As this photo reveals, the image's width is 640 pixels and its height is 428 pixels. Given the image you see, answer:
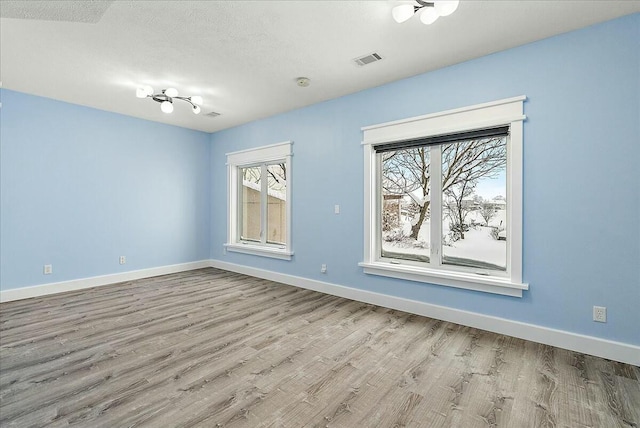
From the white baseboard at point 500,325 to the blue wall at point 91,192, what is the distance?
9.45 feet

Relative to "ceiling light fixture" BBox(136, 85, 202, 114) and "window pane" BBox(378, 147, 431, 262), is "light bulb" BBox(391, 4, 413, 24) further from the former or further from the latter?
"ceiling light fixture" BBox(136, 85, 202, 114)

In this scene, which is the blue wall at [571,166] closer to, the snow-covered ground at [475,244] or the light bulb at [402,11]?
the snow-covered ground at [475,244]

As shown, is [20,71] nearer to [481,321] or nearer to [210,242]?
[210,242]

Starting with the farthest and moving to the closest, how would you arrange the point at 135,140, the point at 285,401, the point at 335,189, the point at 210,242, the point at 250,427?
the point at 210,242 < the point at 135,140 < the point at 335,189 < the point at 285,401 < the point at 250,427

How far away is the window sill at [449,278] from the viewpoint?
284 cm

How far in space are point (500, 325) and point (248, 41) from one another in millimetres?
3628

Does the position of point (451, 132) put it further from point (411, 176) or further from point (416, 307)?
point (416, 307)

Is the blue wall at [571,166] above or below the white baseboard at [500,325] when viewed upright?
above

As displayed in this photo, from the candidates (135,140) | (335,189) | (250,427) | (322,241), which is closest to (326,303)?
(322,241)

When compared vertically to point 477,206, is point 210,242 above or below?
below

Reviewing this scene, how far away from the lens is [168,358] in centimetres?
241

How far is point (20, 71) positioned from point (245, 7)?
298 cm

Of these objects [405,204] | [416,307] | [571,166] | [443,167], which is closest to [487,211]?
[443,167]

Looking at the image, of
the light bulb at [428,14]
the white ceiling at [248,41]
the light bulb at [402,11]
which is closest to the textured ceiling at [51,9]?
the white ceiling at [248,41]
